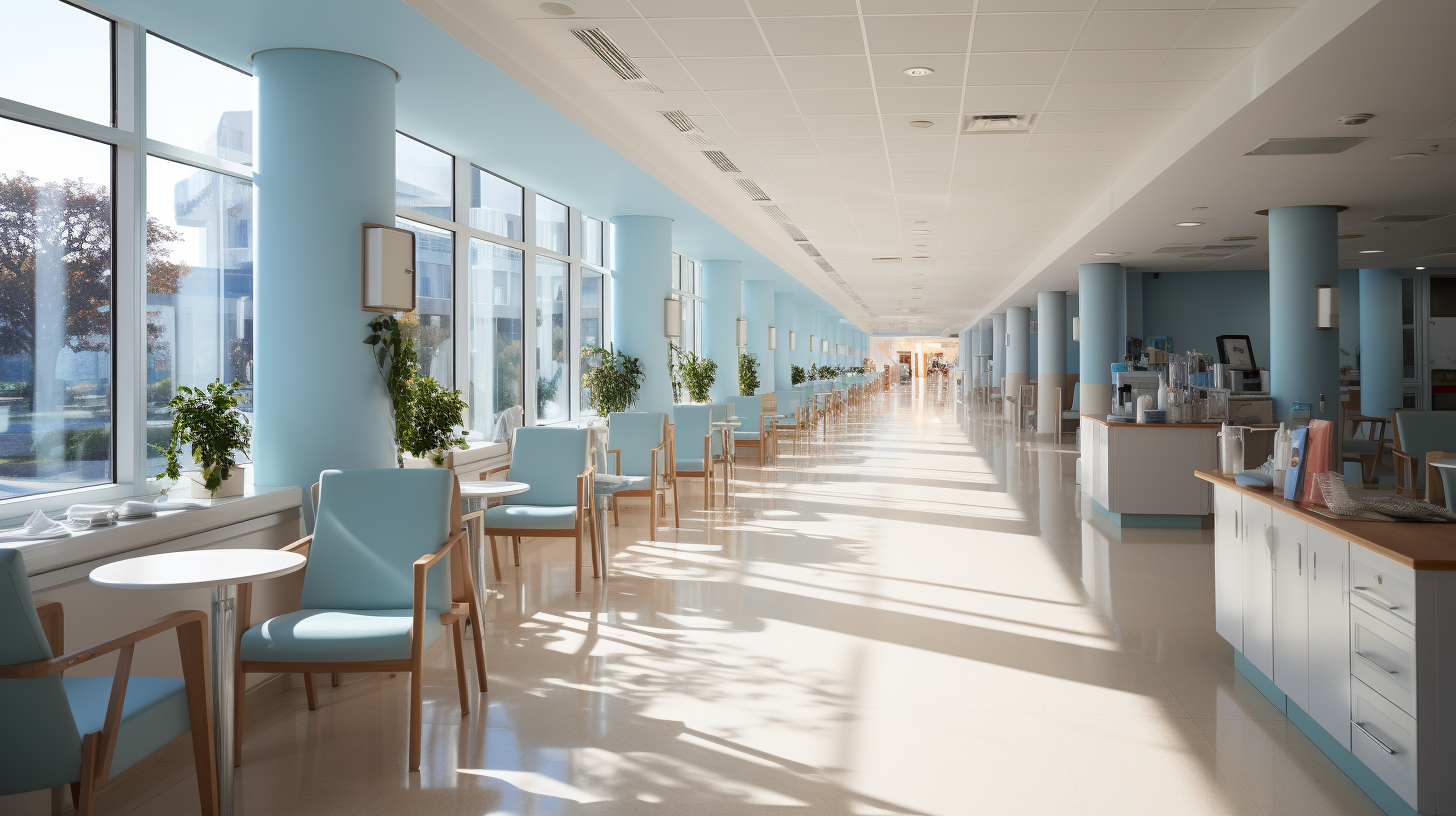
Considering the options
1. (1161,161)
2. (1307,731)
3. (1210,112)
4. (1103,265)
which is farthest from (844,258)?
(1307,731)

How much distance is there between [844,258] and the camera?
551 inches

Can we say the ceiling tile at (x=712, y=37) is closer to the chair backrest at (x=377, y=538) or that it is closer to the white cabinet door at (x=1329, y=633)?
the chair backrest at (x=377, y=538)

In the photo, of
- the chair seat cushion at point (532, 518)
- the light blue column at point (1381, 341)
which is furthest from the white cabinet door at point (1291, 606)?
the light blue column at point (1381, 341)

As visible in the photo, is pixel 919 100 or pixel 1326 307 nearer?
pixel 919 100

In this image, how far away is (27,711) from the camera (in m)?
2.09

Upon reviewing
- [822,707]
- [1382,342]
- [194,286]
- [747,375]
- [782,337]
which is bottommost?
[822,707]

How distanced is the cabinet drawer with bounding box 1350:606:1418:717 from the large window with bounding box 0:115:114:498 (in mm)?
4667

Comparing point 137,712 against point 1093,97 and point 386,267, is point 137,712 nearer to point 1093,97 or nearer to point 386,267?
point 386,267

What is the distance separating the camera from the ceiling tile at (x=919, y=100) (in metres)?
5.45

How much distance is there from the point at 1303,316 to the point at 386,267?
266 inches

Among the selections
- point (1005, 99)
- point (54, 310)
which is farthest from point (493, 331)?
point (1005, 99)

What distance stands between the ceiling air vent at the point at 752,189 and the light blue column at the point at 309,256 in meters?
4.47

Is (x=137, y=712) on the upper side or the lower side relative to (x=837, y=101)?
lower

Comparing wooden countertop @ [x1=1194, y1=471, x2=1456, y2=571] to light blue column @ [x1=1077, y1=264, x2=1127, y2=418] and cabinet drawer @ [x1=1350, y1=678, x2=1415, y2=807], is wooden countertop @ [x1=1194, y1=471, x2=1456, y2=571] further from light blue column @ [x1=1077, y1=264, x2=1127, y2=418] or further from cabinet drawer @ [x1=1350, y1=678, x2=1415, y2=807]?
light blue column @ [x1=1077, y1=264, x2=1127, y2=418]
